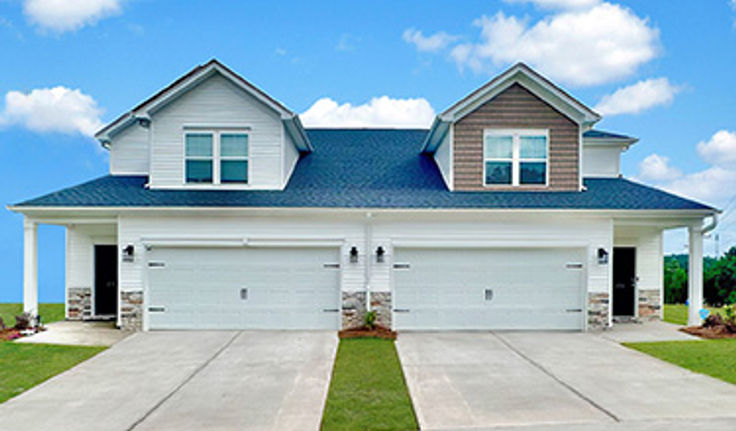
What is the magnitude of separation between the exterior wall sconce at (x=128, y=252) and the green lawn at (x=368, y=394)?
5636 millimetres

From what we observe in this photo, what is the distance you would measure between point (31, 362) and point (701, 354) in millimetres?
12838

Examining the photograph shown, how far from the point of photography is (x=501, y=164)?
42.8 ft

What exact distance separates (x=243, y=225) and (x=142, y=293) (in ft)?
9.61

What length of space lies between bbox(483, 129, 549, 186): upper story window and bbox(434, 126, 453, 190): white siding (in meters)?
0.94

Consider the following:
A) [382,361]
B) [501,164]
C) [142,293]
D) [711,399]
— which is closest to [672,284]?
[501,164]

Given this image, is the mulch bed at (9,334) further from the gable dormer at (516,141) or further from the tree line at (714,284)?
the tree line at (714,284)

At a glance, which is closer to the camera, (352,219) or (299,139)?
(352,219)

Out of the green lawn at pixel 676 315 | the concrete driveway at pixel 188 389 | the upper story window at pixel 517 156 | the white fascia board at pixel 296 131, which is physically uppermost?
the white fascia board at pixel 296 131

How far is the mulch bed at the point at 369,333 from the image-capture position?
11.1m

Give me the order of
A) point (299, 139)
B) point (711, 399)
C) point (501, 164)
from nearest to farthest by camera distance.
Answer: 1. point (711, 399)
2. point (501, 164)
3. point (299, 139)

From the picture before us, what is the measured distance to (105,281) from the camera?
1356 centimetres

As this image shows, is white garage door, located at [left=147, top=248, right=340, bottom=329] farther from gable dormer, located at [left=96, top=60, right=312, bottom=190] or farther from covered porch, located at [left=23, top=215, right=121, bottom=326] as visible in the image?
covered porch, located at [left=23, top=215, right=121, bottom=326]

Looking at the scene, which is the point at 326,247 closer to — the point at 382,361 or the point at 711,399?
the point at 382,361

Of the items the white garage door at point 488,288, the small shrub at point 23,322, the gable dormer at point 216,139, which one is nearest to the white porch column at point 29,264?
the small shrub at point 23,322
